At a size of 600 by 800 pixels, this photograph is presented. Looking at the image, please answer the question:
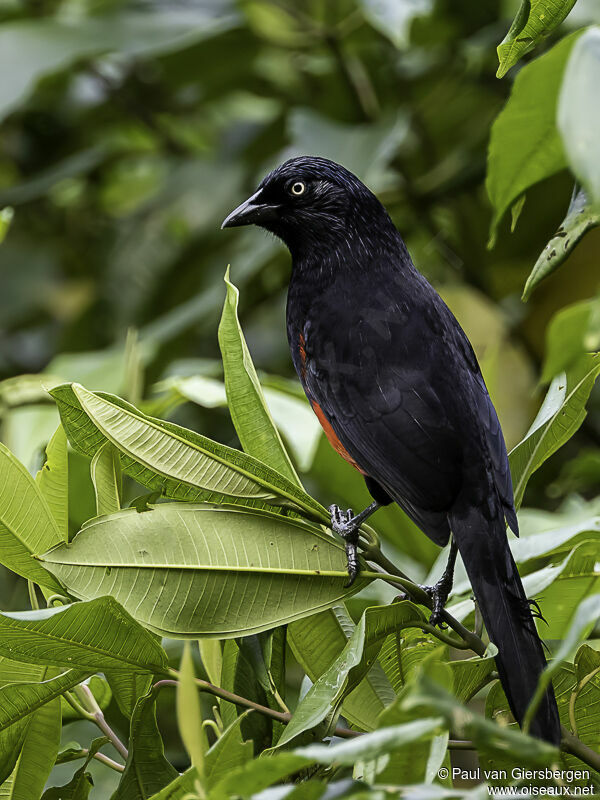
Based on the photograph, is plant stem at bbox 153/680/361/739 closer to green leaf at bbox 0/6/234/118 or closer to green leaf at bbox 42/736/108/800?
green leaf at bbox 42/736/108/800

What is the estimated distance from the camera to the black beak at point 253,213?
1.77 m

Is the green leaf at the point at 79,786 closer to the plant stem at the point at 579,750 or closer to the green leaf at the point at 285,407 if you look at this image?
the plant stem at the point at 579,750

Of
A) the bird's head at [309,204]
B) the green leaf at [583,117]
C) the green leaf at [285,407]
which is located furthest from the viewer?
the green leaf at [285,407]

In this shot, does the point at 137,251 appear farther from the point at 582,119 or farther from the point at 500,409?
the point at 582,119

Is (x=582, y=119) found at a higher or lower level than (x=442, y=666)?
higher

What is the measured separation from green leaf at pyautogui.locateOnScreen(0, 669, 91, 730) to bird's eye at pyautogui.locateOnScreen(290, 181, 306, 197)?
102 centimetres

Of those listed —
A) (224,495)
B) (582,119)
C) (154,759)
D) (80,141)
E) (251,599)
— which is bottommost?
(154,759)

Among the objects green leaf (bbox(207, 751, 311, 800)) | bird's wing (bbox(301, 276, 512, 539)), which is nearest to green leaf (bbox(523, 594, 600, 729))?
green leaf (bbox(207, 751, 311, 800))

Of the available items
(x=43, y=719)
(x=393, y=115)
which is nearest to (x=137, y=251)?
(x=393, y=115)

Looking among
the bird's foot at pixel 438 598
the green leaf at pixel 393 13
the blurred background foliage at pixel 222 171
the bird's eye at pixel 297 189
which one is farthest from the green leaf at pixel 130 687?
the green leaf at pixel 393 13

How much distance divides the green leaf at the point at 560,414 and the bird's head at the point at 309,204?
0.59 m

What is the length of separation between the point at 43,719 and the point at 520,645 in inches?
23.9

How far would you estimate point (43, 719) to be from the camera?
1181 mm

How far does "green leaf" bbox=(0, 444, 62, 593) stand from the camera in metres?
1.11
